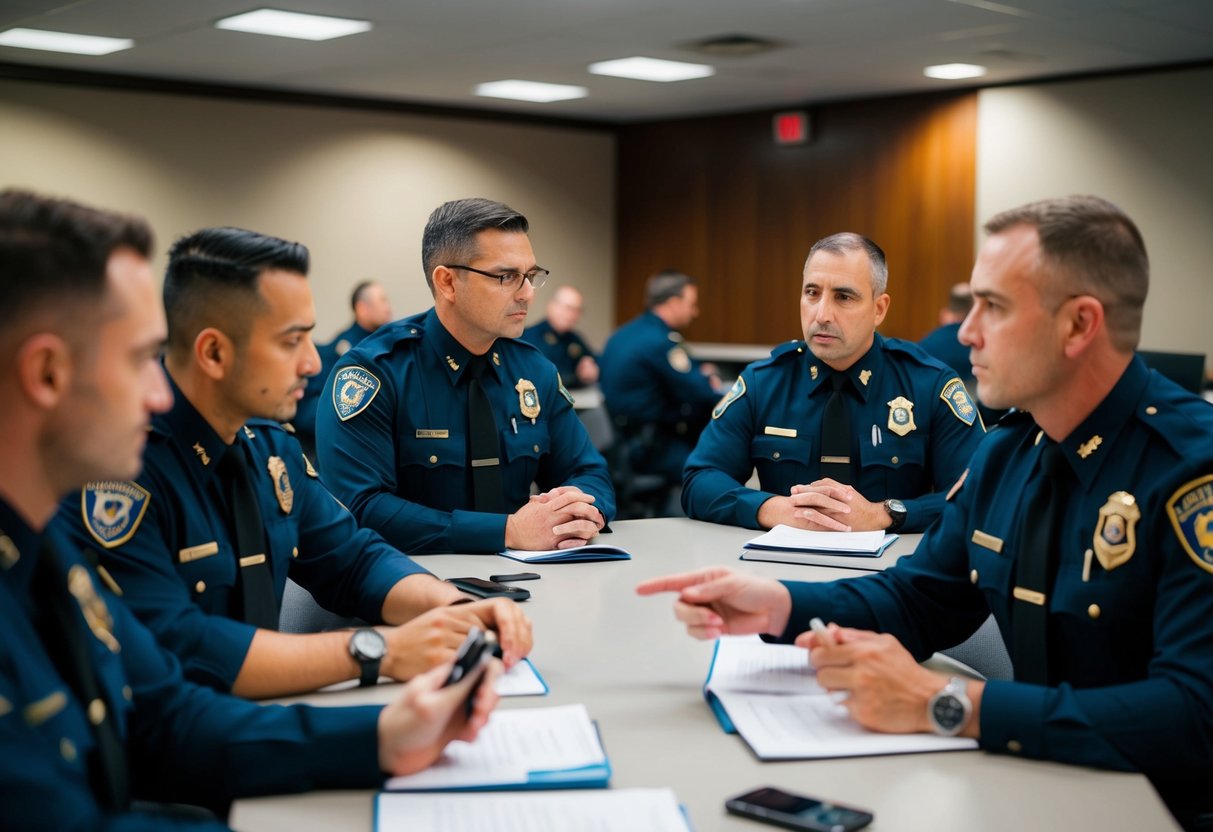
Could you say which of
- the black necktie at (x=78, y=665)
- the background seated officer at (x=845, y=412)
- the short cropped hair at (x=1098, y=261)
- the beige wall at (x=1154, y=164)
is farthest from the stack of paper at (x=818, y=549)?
the beige wall at (x=1154, y=164)

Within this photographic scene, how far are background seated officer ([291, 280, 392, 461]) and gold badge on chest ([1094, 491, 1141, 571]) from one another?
4.41m

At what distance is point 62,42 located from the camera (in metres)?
7.46

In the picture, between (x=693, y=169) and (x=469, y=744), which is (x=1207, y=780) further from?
(x=693, y=169)

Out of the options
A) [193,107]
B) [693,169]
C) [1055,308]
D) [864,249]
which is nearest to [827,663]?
[1055,308]

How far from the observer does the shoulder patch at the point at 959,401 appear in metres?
3.31

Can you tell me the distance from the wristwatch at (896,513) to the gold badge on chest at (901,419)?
15.2 inches

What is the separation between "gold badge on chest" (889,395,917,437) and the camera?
3.30 meters

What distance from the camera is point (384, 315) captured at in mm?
8406

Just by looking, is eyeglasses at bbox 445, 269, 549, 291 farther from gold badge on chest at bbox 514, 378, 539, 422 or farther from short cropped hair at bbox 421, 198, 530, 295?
gold badge on chest at bbox 514, 378, 539, 422

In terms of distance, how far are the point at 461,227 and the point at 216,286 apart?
1.30 meters

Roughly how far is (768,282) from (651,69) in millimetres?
2715

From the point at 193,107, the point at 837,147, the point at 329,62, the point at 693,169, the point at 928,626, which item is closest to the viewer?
the point at 928,626

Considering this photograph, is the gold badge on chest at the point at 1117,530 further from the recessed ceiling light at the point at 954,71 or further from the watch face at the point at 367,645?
the recessed ceiling light at the point at 954,71

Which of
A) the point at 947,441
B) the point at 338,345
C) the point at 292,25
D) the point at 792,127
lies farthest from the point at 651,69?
the point at 947,441
